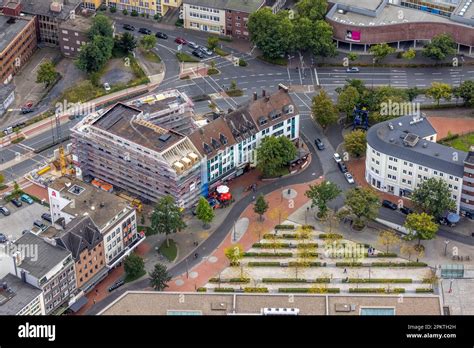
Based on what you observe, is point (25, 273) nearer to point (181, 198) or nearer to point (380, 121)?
point (181, 198)

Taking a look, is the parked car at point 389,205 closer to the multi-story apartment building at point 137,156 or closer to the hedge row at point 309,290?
the hedge row at point 309,290

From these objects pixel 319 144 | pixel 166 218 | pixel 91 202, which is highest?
pixel 91 202

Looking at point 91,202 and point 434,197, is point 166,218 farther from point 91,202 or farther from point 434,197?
point 434,197

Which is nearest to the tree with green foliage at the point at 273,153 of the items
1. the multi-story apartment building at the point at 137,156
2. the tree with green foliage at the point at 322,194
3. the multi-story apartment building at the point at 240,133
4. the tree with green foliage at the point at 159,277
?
the multi-story apartment building at the point at 240,133

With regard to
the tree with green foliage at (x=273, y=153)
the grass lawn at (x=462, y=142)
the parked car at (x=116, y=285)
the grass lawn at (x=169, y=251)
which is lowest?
the parked car at (x=116, y=285)

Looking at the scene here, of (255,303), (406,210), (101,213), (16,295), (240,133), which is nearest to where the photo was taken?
(255,303)

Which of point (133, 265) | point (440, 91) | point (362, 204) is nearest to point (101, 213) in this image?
point (133, 265)
